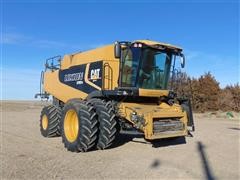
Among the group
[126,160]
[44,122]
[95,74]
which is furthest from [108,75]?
[44,122]

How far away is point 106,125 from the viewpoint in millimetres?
10648

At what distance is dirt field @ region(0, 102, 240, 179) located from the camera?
26.0ft

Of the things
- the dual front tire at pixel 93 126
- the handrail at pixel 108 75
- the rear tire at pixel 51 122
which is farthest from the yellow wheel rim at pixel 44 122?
the handrail at pixel 108 75

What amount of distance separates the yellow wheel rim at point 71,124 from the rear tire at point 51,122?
2790mm

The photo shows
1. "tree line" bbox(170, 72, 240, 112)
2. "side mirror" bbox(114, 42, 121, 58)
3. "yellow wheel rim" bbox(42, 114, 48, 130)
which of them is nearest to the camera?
"side mirror" bbox(114, 42, 121, 58)

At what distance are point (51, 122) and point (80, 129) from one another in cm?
422

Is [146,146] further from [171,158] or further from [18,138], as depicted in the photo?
[18,138]

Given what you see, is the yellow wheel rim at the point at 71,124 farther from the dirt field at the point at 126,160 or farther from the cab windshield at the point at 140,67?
the cab windshield at the point at 140,67

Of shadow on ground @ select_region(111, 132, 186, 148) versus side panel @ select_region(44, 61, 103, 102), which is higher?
side panel @ select_region(44, 61, 103, 102)

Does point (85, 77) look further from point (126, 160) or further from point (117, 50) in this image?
point (126, 160)

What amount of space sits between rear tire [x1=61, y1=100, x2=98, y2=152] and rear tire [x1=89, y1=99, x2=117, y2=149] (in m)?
0.18

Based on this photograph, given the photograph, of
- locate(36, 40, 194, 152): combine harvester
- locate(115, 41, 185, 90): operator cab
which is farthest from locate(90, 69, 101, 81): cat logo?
locate(115, 41, 185, 90): operator cab

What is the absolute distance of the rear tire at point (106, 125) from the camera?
10.7 metres

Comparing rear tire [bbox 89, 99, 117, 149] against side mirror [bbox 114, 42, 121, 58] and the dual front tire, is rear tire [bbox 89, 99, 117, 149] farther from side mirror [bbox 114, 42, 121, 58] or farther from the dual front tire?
side mirror [bbox 114, 42, 121, 58]
